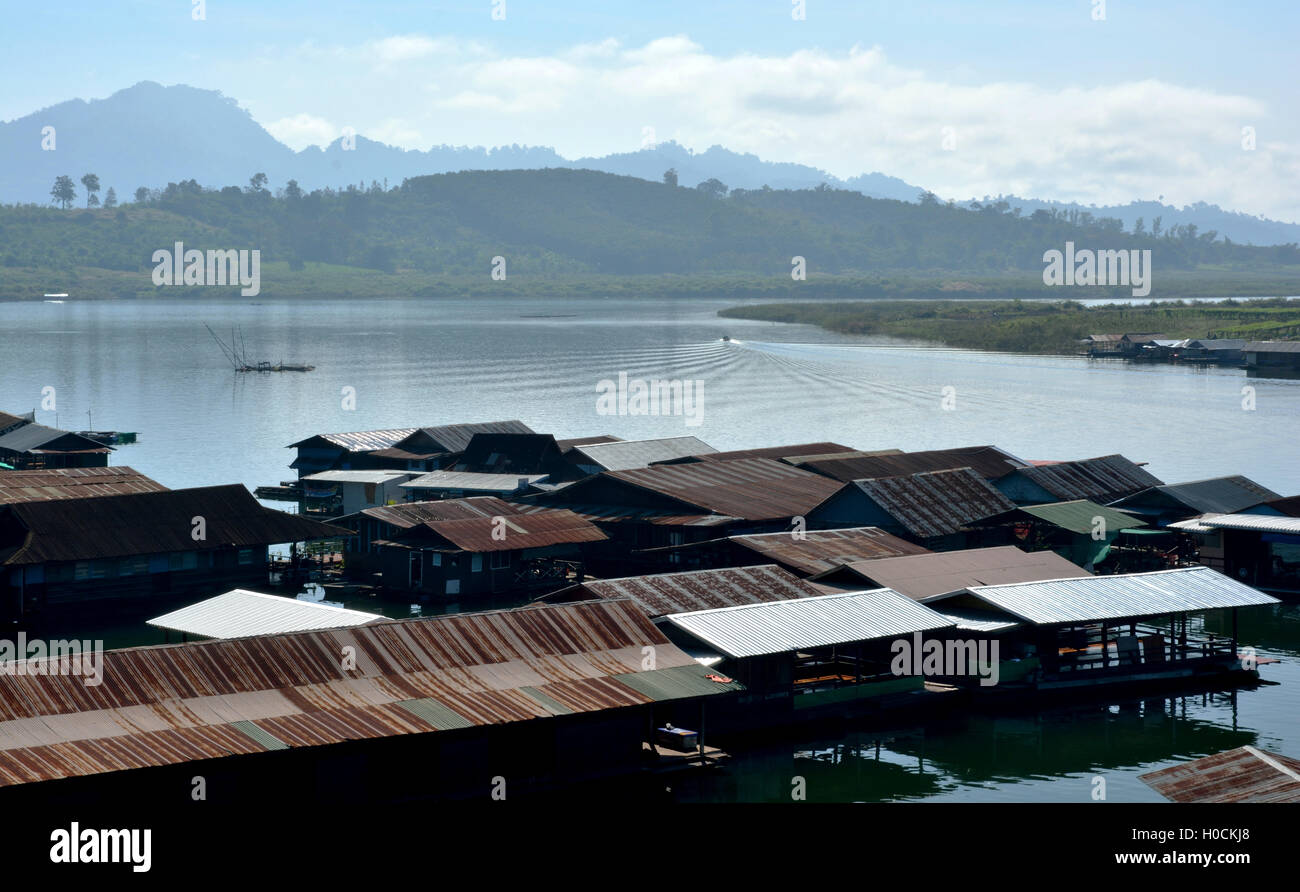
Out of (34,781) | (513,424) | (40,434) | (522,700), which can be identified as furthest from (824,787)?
(40,434)

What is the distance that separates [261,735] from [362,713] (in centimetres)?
197

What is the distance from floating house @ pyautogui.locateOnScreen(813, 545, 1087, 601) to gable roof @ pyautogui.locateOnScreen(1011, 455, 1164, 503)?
13947mm

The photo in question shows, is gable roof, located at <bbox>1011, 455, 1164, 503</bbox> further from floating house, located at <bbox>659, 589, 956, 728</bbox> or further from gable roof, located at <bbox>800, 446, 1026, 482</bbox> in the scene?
floating house, located at <bbox>659, 589, 956, 728</bbox>

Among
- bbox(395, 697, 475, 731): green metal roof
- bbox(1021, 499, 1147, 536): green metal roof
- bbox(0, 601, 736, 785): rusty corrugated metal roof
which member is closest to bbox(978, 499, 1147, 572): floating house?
bbox(1021, 499, 1147, 536): green metal roof

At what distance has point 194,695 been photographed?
24.8 meters

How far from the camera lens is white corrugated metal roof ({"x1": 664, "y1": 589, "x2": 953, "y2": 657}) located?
103ft

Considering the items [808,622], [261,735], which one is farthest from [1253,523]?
[261,735]

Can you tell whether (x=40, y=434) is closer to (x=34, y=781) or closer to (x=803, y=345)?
(x=34, y=781)

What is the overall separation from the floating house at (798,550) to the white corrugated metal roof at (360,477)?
17130 mm

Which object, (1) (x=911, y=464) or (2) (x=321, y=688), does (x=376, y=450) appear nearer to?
(1) (x=911, y=464)

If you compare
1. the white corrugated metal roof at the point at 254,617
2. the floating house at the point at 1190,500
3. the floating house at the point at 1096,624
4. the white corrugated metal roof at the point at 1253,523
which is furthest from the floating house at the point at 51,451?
the white corrugated metal roof at the point at 1253,523

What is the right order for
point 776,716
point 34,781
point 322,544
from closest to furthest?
point 34,781
point 776,716
point 322,544

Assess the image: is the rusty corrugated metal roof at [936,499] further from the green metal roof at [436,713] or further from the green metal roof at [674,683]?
the green metal roof at [436,713]
